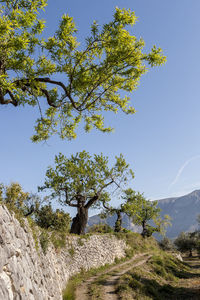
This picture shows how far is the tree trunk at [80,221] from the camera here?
1078 inches

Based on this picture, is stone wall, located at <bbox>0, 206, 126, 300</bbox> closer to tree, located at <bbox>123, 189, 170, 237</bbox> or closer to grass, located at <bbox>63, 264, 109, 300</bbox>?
grass, located at <bbox>63, 264, 109, 300</bbox>

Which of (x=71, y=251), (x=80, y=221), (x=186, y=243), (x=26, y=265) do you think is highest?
(x=80, y=221)

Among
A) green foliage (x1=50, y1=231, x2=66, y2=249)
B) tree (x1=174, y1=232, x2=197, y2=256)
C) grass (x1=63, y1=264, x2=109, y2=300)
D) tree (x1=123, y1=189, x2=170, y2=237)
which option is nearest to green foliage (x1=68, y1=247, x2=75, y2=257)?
green foliage (x1=50, y1=231, x2=66, y2=249)

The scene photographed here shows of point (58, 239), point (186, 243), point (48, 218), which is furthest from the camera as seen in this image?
point (186, 243)

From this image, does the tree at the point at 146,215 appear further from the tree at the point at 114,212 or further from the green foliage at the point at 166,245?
the green foliage at the point at 166,245

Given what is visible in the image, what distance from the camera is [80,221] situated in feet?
90.9

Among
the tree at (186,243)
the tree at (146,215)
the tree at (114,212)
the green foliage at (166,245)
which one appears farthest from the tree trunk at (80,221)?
the tree at (186,243)

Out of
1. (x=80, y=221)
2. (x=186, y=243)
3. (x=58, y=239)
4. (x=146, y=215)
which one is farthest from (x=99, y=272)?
(x=186, y=243)

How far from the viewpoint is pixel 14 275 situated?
7566 mm

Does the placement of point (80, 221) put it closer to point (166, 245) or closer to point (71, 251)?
point (71, 251)

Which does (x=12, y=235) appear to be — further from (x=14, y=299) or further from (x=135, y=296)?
(x=135, y=296)

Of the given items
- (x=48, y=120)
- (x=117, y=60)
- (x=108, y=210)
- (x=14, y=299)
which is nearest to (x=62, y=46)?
(x=117, y=60)

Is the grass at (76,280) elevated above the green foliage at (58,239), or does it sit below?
below

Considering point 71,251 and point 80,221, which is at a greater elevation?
point 80,221
